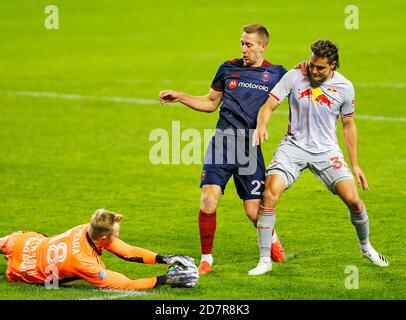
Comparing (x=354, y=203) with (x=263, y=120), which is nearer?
(x=263, y=120)

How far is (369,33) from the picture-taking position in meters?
29.8

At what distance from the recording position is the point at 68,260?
9.84 m

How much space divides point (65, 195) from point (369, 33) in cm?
1682

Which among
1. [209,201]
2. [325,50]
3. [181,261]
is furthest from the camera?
[209,201]

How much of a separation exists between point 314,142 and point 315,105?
1.26 ft

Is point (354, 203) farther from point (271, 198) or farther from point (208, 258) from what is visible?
point (208, 258)

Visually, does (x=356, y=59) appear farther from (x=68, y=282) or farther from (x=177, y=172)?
(x=68, y=282)

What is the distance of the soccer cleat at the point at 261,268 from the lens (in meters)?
10.6

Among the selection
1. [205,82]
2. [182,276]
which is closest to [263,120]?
[182,276]

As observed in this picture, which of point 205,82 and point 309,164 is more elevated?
point 205,82

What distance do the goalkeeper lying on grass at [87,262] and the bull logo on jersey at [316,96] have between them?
2020 millimetres

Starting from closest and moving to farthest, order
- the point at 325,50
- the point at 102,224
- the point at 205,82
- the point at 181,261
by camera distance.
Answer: the point at 102,224, the point at 181,261, the point at 325,50, the point at 205,82

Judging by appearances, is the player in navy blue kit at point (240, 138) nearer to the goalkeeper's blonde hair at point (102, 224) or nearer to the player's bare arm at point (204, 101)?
the player's bare arm at point (204, 101)

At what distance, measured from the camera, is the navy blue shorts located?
35.9 ft
